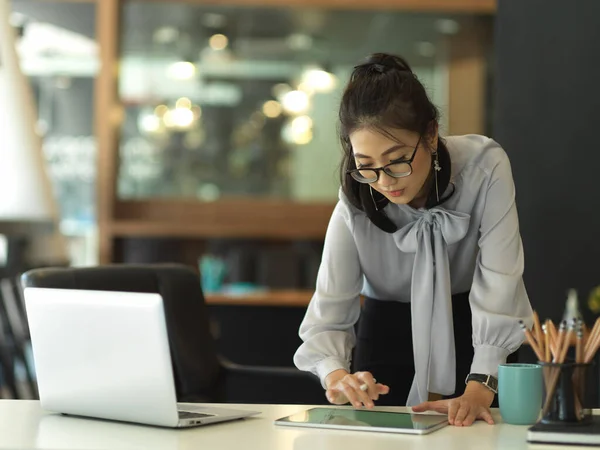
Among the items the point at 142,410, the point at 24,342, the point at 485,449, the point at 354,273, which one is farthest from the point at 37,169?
the point at 485,449

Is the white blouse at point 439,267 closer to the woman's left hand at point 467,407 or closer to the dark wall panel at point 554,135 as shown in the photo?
the woman's left hand at point 467,407

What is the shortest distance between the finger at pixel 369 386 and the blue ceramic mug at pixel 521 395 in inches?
8.8

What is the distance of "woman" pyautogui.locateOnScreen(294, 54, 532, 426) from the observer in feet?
6.31

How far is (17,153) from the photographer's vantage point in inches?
177

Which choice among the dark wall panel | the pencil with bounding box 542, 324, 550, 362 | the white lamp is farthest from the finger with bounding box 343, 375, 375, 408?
the white lamp

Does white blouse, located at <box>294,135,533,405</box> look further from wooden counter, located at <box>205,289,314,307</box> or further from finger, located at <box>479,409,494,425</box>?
wooden counter, located at <box>205,289,314,307</box>

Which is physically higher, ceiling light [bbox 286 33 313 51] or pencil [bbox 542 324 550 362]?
ceiling light [bbox 286 33 313 51]

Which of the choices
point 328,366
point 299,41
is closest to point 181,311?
point 328,366

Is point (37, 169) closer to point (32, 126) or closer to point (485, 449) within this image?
point (32, 126)

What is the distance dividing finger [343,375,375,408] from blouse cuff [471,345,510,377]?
→ 0.26 metres

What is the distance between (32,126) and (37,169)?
0.20 m

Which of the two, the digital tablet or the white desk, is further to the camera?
the digital tablet

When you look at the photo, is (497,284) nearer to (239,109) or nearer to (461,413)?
(461,413)

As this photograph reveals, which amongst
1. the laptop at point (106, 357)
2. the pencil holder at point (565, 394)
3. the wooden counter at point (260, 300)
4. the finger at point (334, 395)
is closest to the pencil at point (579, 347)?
the pencil holder at point (565, 394)
